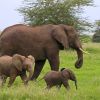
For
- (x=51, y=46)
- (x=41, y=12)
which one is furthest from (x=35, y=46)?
(x=41, y=12)

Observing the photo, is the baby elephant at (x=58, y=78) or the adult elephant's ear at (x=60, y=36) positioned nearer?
the baby elephant at (x=58, y=78)

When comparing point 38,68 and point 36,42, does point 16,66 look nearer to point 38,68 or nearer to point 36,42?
point 36,42

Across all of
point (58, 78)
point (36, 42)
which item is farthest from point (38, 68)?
point (58, 78)

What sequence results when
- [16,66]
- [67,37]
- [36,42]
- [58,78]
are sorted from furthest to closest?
1. [67,37]
2. [36,42]
3. [58,78]
4. [16,66]

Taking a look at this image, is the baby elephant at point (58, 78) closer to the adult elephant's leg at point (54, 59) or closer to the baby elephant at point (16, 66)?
the baby elephant at point (16, 66)

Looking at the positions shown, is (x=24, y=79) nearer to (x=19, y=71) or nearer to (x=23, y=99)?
(x=19, y=71)

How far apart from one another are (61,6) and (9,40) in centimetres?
2997

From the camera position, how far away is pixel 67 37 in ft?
51.7

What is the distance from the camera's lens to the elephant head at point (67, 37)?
50.4 ft

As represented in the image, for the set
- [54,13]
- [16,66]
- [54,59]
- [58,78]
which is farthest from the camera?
[54,13]

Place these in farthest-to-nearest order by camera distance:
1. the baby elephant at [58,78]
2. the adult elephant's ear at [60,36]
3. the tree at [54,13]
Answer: the tree at [54,13]
the adult elephant's ear at [60,36]
the baby elephant at [58,78]

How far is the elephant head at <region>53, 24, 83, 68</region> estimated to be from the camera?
604 inches

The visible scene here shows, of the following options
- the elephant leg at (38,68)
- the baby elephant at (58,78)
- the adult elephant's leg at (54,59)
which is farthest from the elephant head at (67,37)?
the baby elephant at (58,78)

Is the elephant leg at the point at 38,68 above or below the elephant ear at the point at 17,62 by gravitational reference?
below
